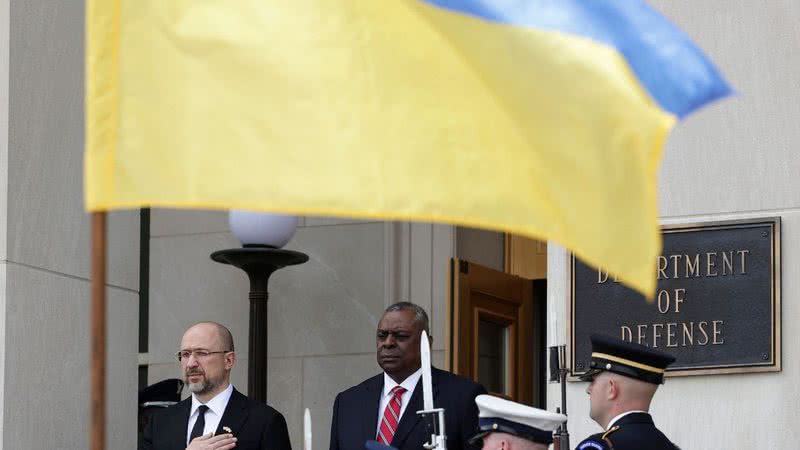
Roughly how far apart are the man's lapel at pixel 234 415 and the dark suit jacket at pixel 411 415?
45 centimetres

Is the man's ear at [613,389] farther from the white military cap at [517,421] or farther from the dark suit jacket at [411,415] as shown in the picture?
the dark suit jacket at [411,415]

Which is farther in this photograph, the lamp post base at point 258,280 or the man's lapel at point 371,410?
the lamp post base at point 258,280

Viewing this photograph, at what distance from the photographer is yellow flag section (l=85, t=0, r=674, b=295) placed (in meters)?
5.19

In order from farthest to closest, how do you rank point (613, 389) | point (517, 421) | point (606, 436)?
point (613, 389) < point (606, 436) < point (517, 421)

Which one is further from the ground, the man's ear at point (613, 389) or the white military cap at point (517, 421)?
the man's ear at point (613, 389)

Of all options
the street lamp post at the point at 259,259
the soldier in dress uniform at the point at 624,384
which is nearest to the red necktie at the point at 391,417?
the soldier in dress uniform at the point at 624,384

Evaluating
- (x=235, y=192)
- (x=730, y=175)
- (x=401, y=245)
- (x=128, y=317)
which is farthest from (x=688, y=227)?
(x=235, y=192)

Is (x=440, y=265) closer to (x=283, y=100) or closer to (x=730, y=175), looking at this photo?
(x=730, y=175)

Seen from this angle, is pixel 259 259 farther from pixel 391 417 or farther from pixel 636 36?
pixel 636 36

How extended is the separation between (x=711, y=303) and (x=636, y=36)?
13.0 ft

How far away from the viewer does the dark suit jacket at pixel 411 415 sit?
8930 mm

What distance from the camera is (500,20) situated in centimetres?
→ 546

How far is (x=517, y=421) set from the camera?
6902mm

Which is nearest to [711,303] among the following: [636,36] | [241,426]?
[241,426]
